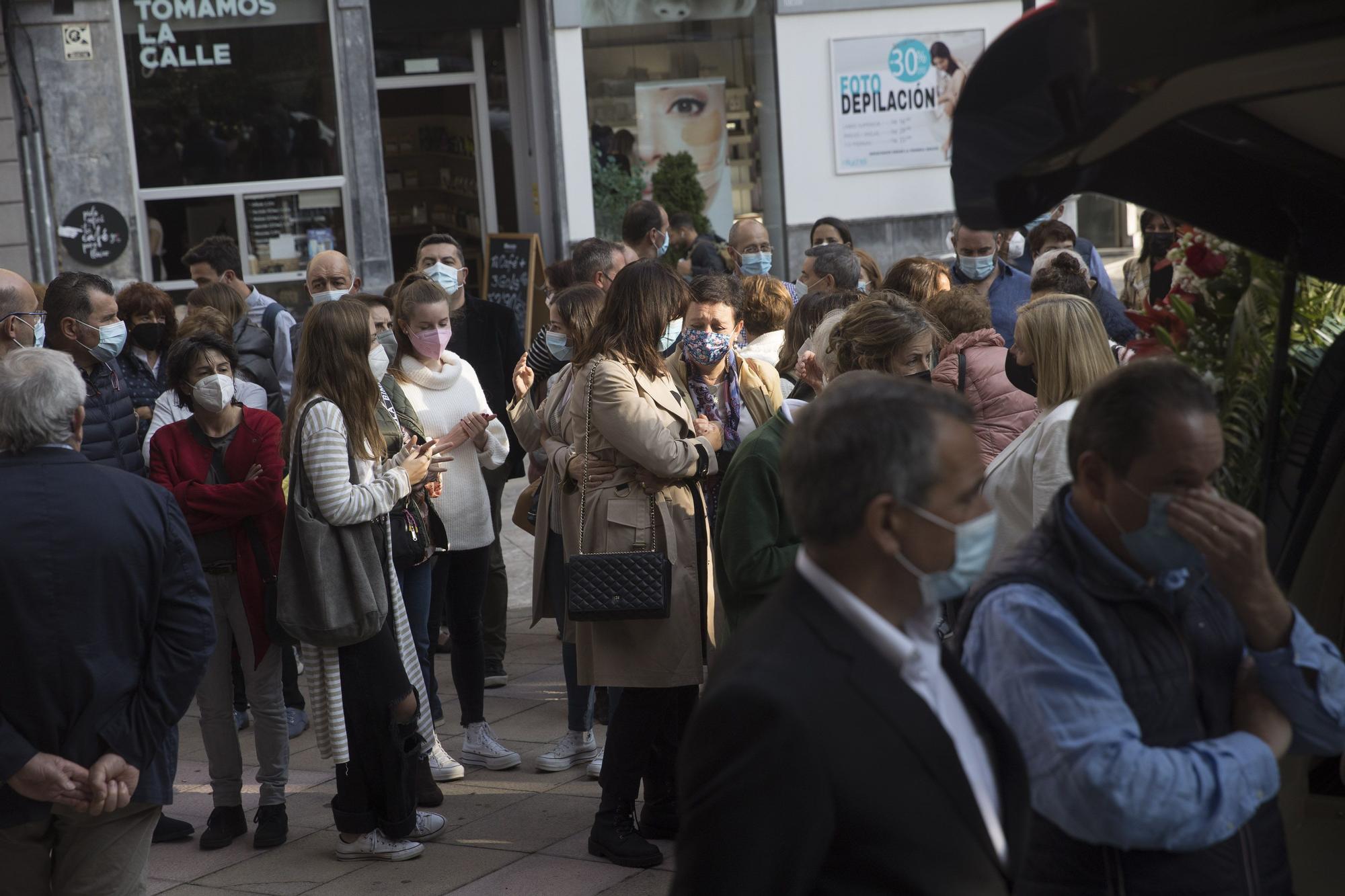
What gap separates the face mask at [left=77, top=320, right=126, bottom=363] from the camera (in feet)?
19.0

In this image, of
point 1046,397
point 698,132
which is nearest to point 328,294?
point 1046,397

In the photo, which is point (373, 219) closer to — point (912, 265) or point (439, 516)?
point (912, 265)

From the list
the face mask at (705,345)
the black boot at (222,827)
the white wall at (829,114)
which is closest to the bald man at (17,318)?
the black boot at (222,827)

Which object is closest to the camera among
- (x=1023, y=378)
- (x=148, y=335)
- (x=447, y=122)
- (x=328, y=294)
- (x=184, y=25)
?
(x=1023, y=378)

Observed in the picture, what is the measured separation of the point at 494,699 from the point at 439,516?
1.55m

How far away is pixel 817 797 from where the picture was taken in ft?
6.26

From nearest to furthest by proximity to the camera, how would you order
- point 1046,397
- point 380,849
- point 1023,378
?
point 1046,397
point 1023,378
point 380,849

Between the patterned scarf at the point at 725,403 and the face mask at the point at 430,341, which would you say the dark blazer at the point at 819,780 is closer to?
the patterned scarf at the point at 725,403

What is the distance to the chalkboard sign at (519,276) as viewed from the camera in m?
11.4

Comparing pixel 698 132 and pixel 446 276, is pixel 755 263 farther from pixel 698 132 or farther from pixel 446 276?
pixel 698 132

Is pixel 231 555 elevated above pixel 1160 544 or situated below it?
below

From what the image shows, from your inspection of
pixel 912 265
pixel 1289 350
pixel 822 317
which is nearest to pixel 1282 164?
pixel 1289 350

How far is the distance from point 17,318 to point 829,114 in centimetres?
1011

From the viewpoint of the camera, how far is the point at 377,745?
5.12 meters
